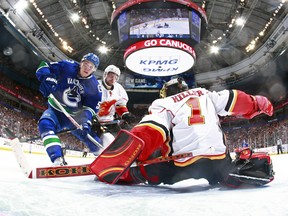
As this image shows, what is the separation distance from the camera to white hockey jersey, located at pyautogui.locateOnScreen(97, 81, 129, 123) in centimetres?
471

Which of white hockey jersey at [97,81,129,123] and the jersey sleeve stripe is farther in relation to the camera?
white hockey jersey at [97,81,129,123]

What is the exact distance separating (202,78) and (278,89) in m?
6.02

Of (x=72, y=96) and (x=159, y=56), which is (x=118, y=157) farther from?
(x=159, y=56)

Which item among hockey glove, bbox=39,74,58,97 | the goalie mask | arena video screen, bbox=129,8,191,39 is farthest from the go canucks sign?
the goalie mask

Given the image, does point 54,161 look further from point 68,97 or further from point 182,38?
point 182,38

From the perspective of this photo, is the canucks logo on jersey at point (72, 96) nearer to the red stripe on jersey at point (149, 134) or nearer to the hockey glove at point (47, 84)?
the hockey glove at point (47, 84)

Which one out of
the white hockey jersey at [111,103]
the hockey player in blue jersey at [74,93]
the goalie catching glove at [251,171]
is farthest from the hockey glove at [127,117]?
the goalie catching glove at [251,171]

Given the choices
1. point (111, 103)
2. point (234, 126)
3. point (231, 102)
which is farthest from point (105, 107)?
point (234, 126)

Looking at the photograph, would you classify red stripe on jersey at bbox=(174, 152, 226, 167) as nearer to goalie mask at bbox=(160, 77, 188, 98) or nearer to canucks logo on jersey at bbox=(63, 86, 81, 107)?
goalie mask at bbox=(160, 77, 188, 98)

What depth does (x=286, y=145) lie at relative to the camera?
10.6 m

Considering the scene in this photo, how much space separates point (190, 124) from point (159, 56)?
10540 millimetres

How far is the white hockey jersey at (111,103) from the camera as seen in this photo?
4.71m

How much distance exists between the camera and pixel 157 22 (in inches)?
476

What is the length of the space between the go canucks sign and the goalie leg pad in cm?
997
